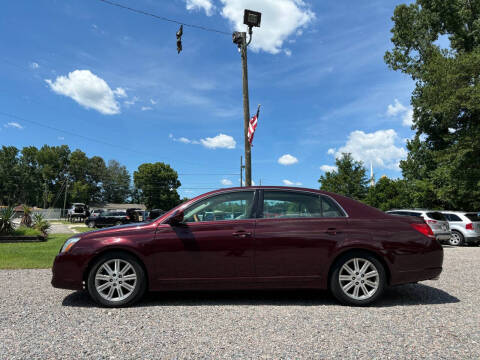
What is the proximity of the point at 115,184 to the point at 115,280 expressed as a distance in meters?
103

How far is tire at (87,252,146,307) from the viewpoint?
14.4 ft

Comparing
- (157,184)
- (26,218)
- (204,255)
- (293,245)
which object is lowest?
(204,255)

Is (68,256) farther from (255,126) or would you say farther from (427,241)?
(255,126)

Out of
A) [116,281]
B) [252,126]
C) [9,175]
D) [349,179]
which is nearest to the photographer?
[116,281]

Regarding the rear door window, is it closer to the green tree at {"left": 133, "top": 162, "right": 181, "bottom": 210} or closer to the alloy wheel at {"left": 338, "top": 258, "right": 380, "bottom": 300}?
the alloy wheel at {"left": 338, "top": 258, "right": 380, "bottom": 300}

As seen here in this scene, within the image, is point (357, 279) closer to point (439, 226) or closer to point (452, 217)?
point (439, 226)

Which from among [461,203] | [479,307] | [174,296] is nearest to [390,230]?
[479,307]

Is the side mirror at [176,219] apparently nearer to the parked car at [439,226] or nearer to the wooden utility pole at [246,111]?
the wooden utility pole at [246,111]

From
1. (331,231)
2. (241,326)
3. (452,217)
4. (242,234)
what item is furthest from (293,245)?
(452,217)

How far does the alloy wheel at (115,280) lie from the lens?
4387 millimetres

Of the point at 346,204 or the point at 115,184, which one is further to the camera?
the point at 115,184

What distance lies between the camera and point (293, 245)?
4.45 meters

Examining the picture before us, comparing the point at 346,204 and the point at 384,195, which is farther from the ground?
the point at 384,195

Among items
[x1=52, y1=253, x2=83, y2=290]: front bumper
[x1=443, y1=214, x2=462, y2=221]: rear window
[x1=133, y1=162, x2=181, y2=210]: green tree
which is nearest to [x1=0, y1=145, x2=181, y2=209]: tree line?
→ [x1=133, y1=162, x2=181, y2=210]: green tree
